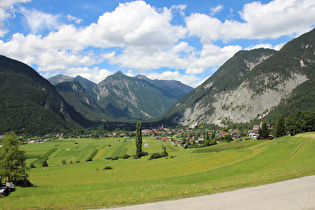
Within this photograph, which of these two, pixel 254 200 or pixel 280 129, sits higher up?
pixel 280 129

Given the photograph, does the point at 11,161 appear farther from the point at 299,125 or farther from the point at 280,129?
the point at 299,125


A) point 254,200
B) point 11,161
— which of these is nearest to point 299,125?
point 254,200

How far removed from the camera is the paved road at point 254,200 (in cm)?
1605

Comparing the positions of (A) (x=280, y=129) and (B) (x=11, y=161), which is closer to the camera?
(B) (x=11, y=161)

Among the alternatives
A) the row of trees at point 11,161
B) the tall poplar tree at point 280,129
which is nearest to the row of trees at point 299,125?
the tall poplar tree at point 280,129

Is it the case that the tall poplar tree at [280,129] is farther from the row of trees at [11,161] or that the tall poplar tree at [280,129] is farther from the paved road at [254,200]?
the row of trees at [11,161]

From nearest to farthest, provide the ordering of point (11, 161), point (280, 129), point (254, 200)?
point (254, 200) → point (11, 161) → point (280, 129)

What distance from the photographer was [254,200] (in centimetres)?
1731

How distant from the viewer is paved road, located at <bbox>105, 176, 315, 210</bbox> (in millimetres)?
16047

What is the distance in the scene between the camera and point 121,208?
1684 cm

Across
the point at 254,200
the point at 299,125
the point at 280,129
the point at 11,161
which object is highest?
the point at 299,125

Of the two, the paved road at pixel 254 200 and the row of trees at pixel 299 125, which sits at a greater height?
the row of trees at pixel 299 125

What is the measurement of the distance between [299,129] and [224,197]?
82.0m

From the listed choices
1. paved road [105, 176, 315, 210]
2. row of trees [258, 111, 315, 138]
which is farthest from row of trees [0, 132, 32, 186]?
row of trees [258, 111, 315, 138]
